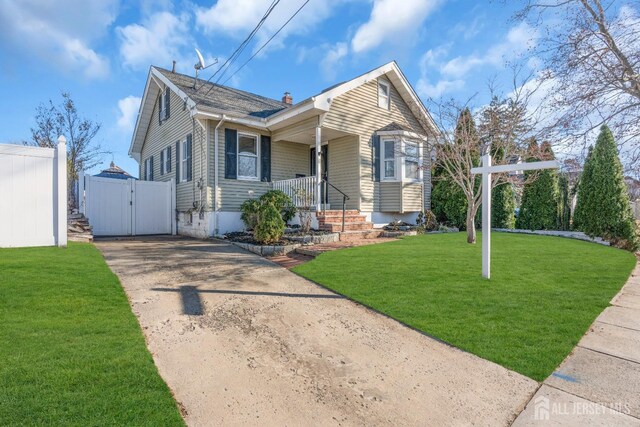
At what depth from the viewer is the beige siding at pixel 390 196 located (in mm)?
12227

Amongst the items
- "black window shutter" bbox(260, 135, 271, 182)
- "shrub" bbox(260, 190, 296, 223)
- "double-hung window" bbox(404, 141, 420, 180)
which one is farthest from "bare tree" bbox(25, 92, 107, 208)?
"double-hung window" bbox(404, 141, 420, 180)

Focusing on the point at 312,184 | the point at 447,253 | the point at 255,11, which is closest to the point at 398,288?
the point at 447,253

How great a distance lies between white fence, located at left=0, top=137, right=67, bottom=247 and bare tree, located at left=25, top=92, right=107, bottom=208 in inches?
559

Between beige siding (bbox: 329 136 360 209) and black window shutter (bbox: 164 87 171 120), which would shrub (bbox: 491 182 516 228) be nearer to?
beige siding (bbox: 329 136 360 209)

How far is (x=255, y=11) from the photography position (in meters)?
8.34

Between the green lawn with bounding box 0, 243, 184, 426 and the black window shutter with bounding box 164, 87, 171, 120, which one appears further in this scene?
the black window shutter with bounding box 164, 87, 171, 120

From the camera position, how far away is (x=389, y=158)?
12.5 metres

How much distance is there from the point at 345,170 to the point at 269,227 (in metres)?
5.10

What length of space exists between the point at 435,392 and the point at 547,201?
44.9 ft

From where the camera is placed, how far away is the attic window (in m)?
13.0

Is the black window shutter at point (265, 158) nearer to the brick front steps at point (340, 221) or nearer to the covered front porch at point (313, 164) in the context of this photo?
the covered front porch at point (313, 164)

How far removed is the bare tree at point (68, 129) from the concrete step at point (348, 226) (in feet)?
54.2

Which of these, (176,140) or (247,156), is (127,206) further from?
(247,156)

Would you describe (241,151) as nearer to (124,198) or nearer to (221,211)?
(221,211)
